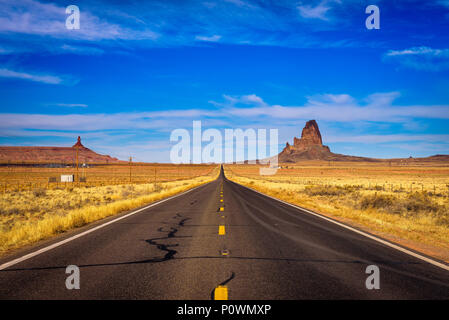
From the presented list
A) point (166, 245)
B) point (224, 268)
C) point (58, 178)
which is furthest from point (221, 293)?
point (58, 178)

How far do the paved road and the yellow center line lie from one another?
0.24 ft

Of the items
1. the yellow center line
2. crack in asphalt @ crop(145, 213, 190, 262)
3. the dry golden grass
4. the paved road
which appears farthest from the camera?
the dry golden grass

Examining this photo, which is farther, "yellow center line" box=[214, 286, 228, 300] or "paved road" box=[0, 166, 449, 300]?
"paved road" box=[0, 166, 449, 300]

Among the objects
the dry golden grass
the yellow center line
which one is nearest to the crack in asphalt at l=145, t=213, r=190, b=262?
the yellow center line

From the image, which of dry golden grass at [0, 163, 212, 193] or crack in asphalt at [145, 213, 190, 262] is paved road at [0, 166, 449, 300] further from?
dry golden grass at [0, 163, 212, 193]

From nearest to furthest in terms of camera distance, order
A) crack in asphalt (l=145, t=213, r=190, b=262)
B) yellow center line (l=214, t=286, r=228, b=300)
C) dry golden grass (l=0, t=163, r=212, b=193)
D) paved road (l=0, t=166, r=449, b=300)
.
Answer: yellow center line (l=214, t=286, r=228, b=300) → paved road (l=0, t=166, r=449, b=300) → crack in asphalt (l=145, t=213, r=190, b=262) → dry golden grass (l=0, t=163, r=212, b=193)

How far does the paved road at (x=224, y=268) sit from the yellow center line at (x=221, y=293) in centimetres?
7

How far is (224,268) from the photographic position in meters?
5.46

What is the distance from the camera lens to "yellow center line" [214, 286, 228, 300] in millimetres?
4086

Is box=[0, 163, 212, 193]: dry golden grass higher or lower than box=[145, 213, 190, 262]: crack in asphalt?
lower

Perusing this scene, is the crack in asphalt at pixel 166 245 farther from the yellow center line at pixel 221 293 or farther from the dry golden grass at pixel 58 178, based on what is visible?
the dry golden grass at pixel 58 178
